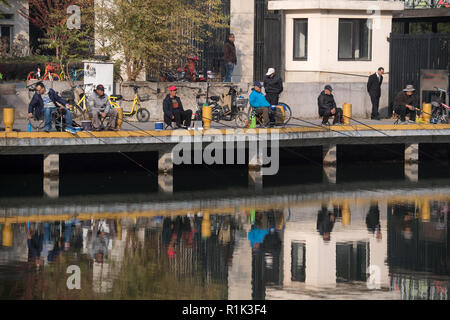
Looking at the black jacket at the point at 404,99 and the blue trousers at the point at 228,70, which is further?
the blue trousers at the point at 228,70

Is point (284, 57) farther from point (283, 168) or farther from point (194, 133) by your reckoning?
point (194, 133)

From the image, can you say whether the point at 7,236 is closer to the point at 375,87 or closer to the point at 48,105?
the point at 48,105

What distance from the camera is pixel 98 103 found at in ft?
98.4

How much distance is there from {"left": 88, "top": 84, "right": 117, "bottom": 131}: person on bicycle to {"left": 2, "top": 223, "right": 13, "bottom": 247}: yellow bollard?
6.03m

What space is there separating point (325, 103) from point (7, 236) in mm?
12839

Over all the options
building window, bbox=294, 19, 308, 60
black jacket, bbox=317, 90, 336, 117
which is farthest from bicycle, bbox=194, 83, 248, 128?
building window, bbox=294, 19, 308, 60

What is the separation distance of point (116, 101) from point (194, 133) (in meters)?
4.41

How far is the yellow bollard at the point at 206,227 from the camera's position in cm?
2391

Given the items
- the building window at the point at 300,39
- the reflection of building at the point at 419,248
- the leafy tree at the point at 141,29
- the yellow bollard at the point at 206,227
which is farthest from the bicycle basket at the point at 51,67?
the reflection of building at the point at 419,248

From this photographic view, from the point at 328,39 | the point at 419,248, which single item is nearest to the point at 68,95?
the point at 328,39

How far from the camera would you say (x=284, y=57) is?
130 feet

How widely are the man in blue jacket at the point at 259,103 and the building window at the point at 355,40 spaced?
857 centimetres

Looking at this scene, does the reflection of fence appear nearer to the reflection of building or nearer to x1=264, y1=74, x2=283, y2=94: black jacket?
the reflection of building

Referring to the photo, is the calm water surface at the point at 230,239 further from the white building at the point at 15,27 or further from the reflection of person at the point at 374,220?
the white building at the point at 15,27
